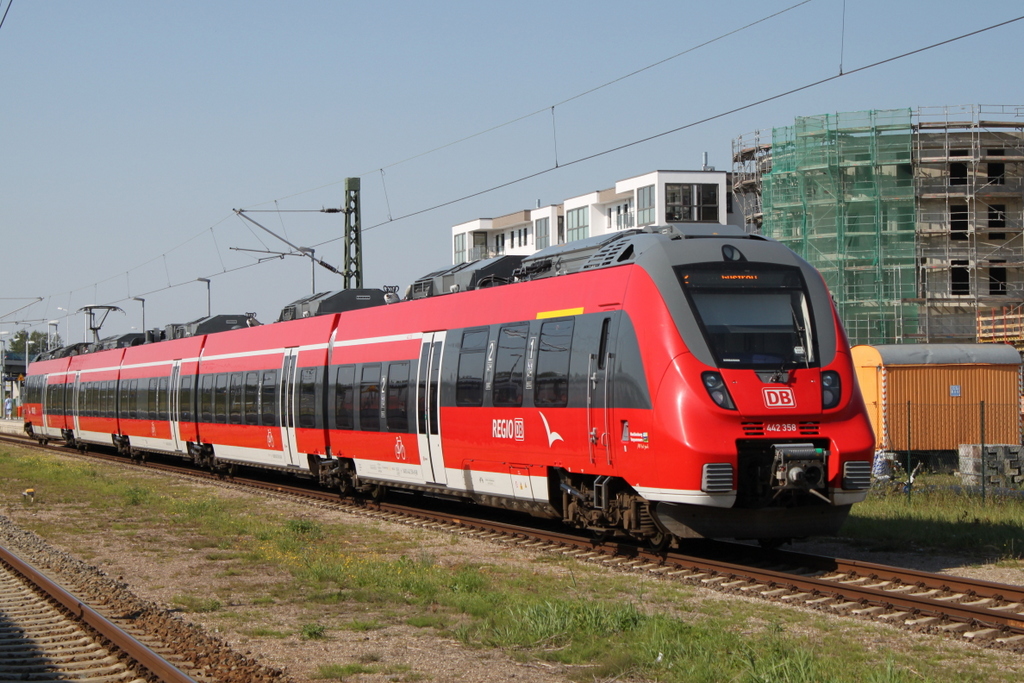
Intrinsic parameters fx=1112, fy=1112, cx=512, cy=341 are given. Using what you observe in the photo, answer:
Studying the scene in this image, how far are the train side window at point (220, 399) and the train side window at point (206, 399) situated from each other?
1.28ft

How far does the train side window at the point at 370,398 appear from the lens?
67.4ft

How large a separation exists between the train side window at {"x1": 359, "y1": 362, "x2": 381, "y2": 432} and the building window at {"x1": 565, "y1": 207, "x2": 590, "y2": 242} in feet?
201

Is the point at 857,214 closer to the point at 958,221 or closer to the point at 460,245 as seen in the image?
the point at 958,221

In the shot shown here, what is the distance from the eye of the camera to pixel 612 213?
8062 cm

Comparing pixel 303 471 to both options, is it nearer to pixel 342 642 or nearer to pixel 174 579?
pixel 174 579

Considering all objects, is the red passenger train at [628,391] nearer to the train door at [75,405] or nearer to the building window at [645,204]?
the train door at [75,405]

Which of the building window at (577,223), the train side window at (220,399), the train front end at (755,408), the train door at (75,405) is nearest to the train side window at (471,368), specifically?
the train front end at (755,408)

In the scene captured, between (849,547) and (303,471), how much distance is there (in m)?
13.6

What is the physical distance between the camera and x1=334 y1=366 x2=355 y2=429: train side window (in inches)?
858

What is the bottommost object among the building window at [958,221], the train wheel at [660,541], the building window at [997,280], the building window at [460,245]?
the train wheel at [660,541]

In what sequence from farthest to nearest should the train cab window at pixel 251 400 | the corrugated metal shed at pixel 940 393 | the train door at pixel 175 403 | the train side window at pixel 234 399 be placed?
1. the train door at pixel 175 403
2. the corrugated metal shed at pixel 940 393
3. the train side window at pixel 234 399
4. the train cab window at pixel 251 400

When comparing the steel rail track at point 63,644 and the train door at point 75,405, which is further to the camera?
the train door at point 75,405

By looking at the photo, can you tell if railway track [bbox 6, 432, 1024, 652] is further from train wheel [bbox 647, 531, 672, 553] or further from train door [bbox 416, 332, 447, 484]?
train door [bbox 416, 332, 447, 484]

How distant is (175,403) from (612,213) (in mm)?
50987
